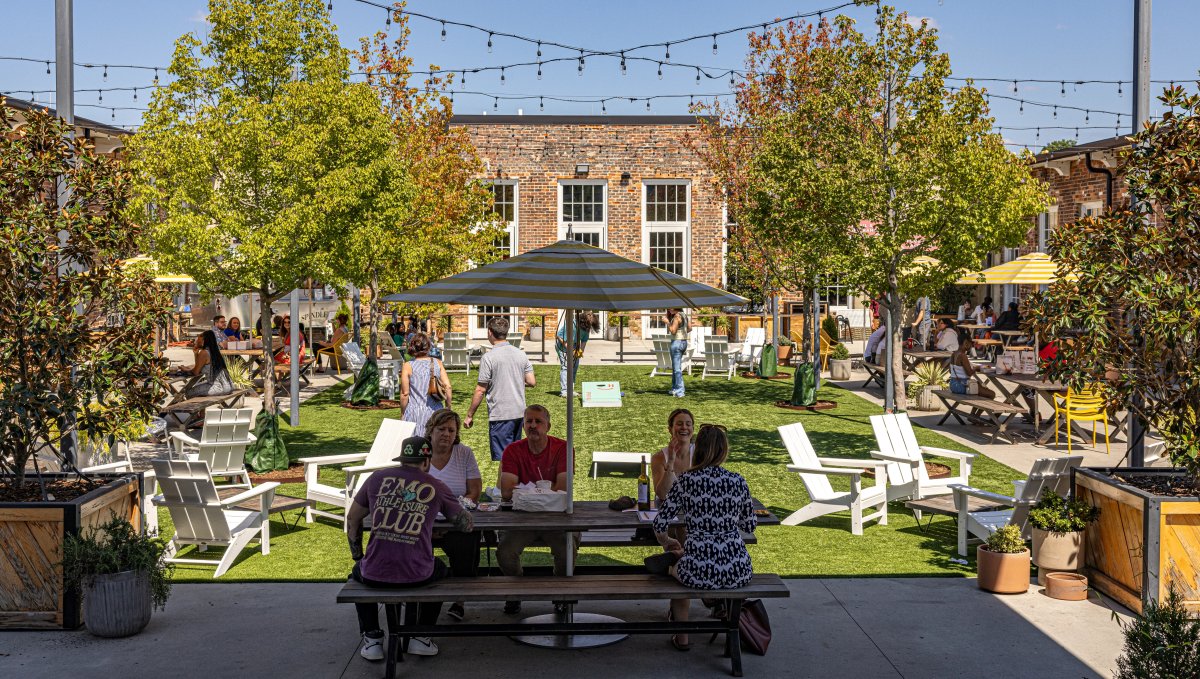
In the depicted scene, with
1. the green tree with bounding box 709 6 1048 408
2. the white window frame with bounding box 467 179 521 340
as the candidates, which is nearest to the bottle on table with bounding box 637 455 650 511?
the green tree with bounding box 709 6 1048 408

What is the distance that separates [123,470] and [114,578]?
4.96 meters

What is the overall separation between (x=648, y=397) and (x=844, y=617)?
12.5 metres

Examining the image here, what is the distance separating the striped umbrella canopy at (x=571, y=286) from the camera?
22.5 feet

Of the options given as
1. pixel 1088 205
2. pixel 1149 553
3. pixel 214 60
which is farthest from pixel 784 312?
pixel 1149 553

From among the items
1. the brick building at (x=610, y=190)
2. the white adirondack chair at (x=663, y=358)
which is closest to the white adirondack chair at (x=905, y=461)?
the white adirondack chair at (x=663, y=358)

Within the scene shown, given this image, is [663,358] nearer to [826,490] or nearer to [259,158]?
[259,158]

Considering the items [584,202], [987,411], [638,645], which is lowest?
[638,645]

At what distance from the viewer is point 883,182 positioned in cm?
1509

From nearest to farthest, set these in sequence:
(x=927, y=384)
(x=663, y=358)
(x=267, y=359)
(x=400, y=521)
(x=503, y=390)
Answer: (x=400, y=521), (x=503, y=390), (x=267, y=359), (x=927, y=384), (x=663, y=358)

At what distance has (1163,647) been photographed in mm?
5090

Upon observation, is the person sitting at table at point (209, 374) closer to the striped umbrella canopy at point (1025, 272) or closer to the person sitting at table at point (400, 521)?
the person sitting at table at point (400, 521)

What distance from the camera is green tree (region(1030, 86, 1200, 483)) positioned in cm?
771

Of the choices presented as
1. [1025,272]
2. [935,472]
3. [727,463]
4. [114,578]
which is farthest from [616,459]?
[1025,272]

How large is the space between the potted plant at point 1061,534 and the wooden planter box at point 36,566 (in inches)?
242
